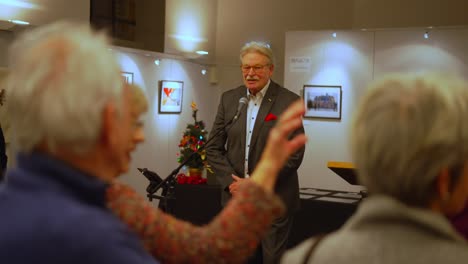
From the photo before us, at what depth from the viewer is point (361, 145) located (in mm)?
1234

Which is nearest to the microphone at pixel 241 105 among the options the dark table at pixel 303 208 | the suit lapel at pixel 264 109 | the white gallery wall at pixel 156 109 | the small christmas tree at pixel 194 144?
the suit lapel at pixel 264 109

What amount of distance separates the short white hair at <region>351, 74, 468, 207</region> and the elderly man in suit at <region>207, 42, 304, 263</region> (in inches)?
109

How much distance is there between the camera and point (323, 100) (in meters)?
7.41

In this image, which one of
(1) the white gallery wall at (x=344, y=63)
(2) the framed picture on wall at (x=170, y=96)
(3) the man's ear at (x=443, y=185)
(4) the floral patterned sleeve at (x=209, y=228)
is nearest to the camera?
(3) the man's ear at (x=443, y=185)

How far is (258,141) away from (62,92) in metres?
2.97

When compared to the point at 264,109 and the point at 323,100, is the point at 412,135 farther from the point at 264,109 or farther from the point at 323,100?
the point at 323,100

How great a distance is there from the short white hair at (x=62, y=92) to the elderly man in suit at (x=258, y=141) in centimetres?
282

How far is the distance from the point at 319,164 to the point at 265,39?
8.05ft

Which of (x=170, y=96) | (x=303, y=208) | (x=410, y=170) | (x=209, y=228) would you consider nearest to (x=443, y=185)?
(x=410, y=170)

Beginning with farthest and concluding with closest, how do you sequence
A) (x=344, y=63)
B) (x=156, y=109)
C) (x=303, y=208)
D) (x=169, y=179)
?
(x=156, y=109)
(x=344, y=63)
(x=303, y=208)
(x=169, y=179)

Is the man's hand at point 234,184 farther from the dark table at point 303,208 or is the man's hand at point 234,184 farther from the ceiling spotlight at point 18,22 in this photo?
the ceiling spotlight at point 18,22

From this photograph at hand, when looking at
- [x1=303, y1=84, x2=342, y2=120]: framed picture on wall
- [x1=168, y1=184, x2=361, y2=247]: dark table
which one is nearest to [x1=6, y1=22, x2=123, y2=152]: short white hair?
[x1=168, y1=184, x2=361, y2=247]: dark table

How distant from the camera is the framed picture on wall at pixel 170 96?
8391mm

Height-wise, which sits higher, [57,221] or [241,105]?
[241,105]
